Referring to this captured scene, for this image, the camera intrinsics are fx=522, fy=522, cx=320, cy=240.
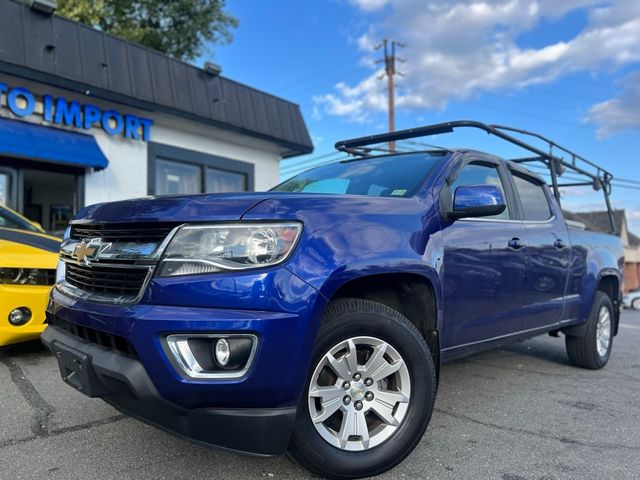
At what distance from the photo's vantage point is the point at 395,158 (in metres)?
3.88

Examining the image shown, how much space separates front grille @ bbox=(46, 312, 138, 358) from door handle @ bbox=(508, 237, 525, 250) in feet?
8.61

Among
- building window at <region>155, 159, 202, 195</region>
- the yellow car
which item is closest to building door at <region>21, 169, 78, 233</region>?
building window at <region>155, 159, 202, 195</region>

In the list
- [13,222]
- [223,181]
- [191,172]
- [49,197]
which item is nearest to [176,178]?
[191,172]

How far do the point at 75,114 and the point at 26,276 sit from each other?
499cm

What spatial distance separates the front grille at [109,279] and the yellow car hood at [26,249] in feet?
6.82

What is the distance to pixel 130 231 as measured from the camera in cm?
242

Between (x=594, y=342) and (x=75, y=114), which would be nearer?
(x=594, y=342)

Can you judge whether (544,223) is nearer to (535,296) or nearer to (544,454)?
(535,296)

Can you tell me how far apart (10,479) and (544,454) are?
2.78 m

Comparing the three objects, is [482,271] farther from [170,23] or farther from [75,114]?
[170,23]

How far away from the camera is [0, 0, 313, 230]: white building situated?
788 centimetres

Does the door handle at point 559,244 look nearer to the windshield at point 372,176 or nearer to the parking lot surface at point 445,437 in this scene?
the parking lot surface at point 445,437

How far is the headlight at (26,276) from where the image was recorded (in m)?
4.40

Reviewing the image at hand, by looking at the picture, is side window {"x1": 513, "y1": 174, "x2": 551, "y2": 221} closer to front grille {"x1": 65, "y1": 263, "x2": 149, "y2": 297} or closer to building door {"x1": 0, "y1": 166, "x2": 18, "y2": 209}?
front grille {"x1": 65, "y1": 263, "x2": 149, "y2": 297}
